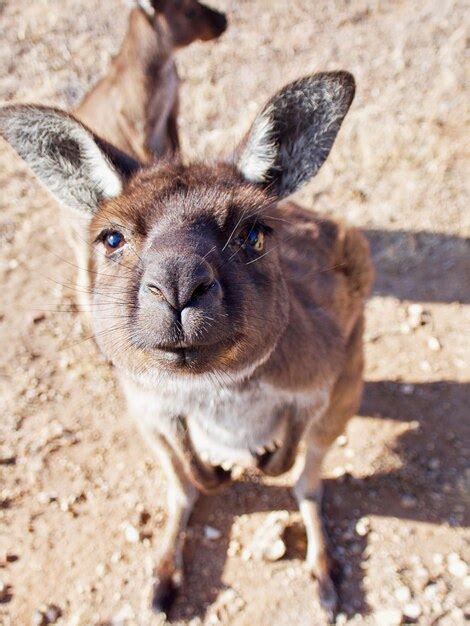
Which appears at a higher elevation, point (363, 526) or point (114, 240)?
point (114, 240)

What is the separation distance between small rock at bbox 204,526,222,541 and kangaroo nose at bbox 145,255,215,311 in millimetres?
1853

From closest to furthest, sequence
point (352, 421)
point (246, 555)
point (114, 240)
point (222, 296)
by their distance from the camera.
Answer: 1. point (222, 296)
2. point (114, 240)
3. point (246, 555)
4. point (352, 421)

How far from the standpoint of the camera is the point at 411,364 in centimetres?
392

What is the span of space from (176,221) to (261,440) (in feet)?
4.07

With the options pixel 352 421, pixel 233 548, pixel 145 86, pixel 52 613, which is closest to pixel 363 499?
pixel 352 421

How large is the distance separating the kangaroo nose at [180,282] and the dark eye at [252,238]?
0.40m

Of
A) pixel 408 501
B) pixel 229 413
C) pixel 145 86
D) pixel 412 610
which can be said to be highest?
pixel 145 86

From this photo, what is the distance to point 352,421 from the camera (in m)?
3.72

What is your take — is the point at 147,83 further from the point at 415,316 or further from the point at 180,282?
the point at 180,282

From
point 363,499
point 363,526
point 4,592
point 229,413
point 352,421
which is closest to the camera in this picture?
point 229,413

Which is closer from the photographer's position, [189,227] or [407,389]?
[189,227]

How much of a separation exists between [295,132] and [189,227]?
28.5 inches

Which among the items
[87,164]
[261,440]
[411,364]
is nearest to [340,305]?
[261,440]

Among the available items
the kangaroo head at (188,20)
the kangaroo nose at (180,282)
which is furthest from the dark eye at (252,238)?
the kangaroo head at (188,20)
